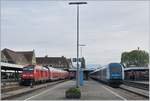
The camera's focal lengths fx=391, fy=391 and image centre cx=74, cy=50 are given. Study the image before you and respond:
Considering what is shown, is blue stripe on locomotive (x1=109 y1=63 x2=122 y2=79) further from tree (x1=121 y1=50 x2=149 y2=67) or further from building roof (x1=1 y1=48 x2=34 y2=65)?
tree (x1=121 y1=50 x2=149 y2=67)

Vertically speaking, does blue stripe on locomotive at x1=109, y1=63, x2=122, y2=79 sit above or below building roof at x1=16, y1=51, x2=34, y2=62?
below

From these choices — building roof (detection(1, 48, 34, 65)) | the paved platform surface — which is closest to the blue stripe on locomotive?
the paved platform surface

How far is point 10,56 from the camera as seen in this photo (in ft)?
444

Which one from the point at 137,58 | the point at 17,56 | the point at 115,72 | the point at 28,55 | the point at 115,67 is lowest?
the point at 115,72

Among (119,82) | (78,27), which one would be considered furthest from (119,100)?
(119,82)

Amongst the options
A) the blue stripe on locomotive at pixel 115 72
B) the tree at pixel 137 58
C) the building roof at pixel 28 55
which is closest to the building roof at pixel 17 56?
the building roof at pixel 28 55

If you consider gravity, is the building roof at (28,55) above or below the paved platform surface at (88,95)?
above

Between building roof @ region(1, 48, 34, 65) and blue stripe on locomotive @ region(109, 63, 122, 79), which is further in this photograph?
building roof @ region(1, 48, 34, 65)

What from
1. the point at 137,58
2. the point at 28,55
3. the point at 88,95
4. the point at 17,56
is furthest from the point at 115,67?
the point at 28,55

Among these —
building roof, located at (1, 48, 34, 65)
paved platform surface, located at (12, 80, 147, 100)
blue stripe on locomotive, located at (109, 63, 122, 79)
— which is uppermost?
building roof, located at (1, 48, 34, 65)

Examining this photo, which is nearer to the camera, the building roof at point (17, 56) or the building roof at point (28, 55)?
the building roof at point (17, 56)

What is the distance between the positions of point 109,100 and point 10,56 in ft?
369

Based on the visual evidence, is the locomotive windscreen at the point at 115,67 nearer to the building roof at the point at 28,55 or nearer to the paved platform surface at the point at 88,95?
the paved platform surface at the point at 88,95

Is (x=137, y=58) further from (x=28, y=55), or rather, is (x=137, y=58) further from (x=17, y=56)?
(x=17, y=56)
